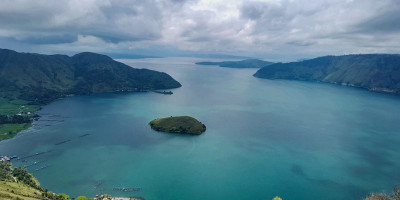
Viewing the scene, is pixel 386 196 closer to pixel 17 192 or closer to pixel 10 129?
pixel 17 192

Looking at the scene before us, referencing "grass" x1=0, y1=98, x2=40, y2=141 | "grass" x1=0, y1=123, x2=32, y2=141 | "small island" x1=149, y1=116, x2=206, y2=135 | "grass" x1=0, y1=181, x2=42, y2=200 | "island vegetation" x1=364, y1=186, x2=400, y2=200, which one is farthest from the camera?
"small island" x1=149, y1=116, x2=206, y2=135

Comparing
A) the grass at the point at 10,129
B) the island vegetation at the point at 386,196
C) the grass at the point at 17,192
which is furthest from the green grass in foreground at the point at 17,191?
the island vegetation at the point at 386,196

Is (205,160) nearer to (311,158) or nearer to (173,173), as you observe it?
(173,173)

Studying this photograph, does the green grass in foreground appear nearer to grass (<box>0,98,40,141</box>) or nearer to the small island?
grass (<box>0,98,40,141</box>)

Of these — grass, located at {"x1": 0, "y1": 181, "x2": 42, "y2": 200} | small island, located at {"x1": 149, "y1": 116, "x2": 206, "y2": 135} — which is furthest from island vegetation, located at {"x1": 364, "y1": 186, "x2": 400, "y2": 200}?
grass, located at {"x1": 0, "y1": 181, "x2": 42, "y2": 200}

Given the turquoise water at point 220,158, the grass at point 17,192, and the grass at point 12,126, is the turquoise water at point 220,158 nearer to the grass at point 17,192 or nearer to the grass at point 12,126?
the grass at point 12,126

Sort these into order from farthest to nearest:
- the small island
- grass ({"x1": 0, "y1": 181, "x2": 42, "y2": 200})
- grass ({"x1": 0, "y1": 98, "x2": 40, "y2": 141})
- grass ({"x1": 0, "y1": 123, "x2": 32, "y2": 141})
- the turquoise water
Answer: the small island < grass ({"x1": 0, "y1": 98, "x2": 40, "y2": 141}) < grass ({"x1": 0, "y1": 123, "x2": 32, "y2": 141}) < the turquoise water < grass ({"x1": 0, "y1": 181, "x2": 42, "y2": 200})

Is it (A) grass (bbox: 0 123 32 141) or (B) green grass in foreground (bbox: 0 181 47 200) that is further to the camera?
(A) grass (bbox: 0 123 32 141)
